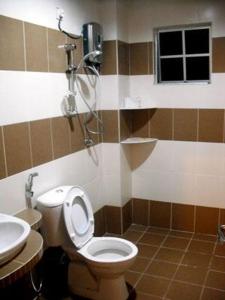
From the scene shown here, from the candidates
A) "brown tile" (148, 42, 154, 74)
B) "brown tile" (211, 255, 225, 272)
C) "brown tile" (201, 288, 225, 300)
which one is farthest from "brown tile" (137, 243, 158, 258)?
"brown tile" (148, 42, 154, 74)

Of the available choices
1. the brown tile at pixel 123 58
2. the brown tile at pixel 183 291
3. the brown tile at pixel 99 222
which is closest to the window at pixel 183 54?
the brown tile at pixel 123 58

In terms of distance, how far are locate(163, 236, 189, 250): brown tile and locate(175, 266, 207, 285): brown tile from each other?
13.0 inches

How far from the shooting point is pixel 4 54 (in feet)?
6.17

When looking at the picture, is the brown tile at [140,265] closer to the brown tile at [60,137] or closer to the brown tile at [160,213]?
the brown tile at [160,213]

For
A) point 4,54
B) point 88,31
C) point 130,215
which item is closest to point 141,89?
point 88,31

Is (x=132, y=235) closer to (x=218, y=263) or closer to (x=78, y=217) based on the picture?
(x=218, y=263)

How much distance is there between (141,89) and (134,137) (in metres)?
0.48

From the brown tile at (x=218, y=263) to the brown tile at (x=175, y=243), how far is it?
0.98 feet

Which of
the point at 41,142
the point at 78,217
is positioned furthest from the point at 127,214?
the point at 41,142

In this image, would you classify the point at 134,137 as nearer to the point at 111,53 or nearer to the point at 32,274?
the point at 111,53

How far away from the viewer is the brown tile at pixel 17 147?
1.95 metres

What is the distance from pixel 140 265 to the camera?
8.88 ft

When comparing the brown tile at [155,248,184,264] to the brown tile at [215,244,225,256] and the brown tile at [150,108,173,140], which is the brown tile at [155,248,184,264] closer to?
the brown tile at [215,244,225,256]

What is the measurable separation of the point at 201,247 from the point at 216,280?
492 mm
